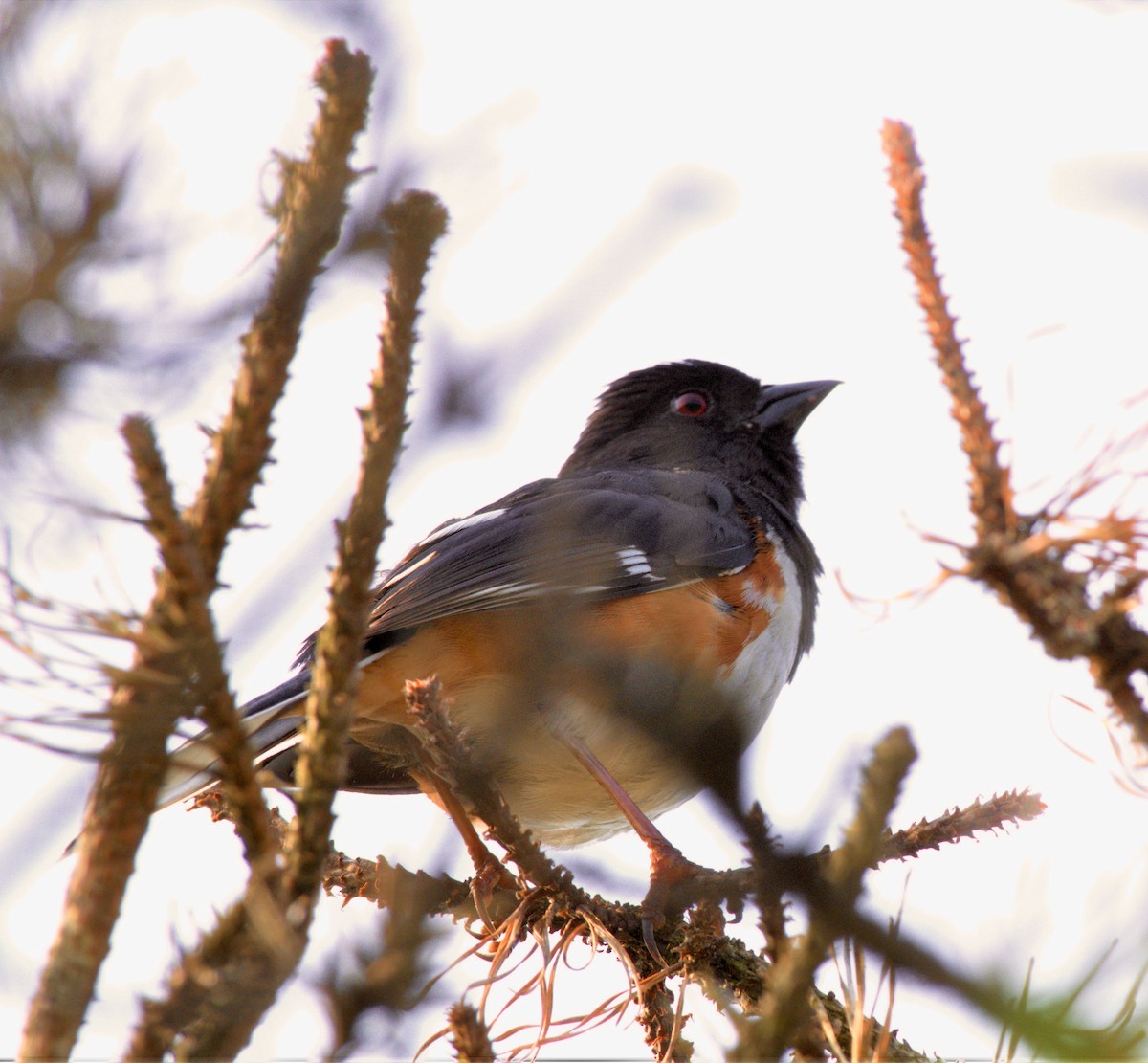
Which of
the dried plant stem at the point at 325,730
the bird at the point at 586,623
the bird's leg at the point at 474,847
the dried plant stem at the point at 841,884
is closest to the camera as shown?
the dried plant stem at the point at 841,884

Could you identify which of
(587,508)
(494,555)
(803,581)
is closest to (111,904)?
(494,555)

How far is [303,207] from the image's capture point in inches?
54.5

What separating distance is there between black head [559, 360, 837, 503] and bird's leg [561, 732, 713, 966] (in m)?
1.47

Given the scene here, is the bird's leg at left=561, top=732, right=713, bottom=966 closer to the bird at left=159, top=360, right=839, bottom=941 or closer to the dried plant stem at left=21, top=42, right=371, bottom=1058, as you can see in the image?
the bird at left=159, top=360, right=839, bottom=941

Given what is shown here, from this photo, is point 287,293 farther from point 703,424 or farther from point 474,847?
point 703,424

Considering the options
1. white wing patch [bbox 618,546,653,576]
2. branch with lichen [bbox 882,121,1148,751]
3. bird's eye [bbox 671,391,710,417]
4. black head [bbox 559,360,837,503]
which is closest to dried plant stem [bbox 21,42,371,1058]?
branch with lichen [bbox 882,121,1148,751]

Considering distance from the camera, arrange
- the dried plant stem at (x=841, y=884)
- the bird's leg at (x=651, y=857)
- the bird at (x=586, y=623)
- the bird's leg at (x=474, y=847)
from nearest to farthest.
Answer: the dried plant stem at (x=841, y=884) < the bird's leg at (x=651, y=857) < the bird's leg at (x=474, y=847) < the bird at (x=586, y=623)

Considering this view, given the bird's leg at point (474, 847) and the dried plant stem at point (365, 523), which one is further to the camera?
the bird's leg at point (474, 847)

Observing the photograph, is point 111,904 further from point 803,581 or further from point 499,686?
point 803,581

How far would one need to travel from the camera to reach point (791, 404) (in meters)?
4.48

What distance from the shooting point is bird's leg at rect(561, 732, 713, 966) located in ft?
8.25

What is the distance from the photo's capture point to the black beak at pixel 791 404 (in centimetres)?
444

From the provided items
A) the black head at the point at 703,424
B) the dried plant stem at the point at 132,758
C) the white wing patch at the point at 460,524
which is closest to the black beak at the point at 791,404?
the black head at the point at 703,424

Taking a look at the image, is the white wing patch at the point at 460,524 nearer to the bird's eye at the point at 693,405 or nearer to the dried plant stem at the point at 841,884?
the bird's eye at the point at 693,405
